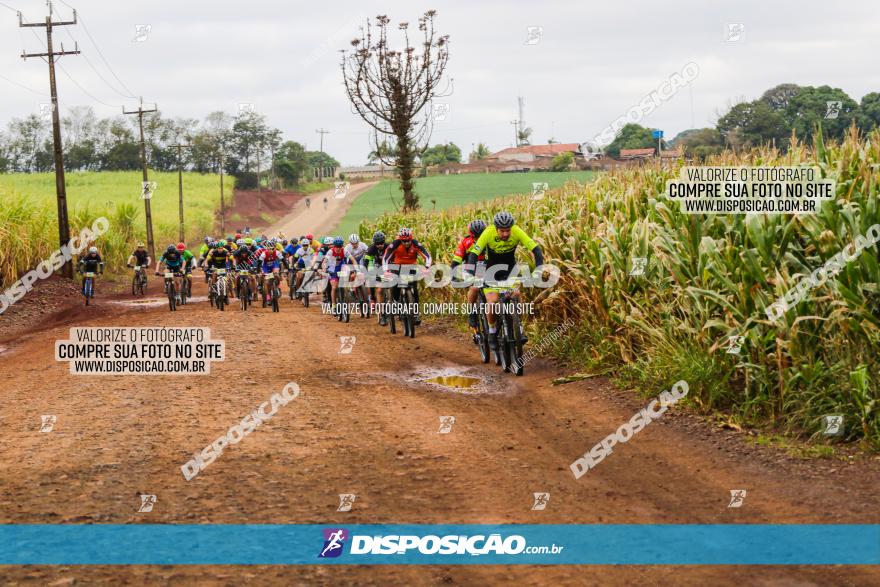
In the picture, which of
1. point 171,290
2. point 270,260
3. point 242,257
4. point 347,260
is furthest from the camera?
point 242,257

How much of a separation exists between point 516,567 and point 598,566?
1.69ft

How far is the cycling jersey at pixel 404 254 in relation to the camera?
56.7ft

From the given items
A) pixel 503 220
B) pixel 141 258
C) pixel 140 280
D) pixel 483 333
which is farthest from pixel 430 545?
pixel 140 280

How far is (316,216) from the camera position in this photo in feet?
295

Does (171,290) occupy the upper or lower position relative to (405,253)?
lower

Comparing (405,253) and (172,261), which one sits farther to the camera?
(172,261)

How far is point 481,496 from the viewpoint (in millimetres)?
6883

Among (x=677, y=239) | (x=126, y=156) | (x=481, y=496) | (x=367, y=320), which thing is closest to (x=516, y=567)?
(x=481, y=496)

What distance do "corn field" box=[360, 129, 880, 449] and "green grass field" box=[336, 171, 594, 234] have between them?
57813 millimetres

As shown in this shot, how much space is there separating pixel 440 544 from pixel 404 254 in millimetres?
11733

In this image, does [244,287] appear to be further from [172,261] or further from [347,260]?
[347,260]

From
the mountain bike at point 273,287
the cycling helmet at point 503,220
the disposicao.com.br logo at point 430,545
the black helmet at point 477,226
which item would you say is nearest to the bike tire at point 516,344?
the cycling helmet at point 503,220

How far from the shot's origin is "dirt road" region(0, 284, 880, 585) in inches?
216

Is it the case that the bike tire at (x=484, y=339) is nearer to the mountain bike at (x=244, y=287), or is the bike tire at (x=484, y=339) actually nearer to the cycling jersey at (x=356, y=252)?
the cycling jersey at (x=356, y=252)
